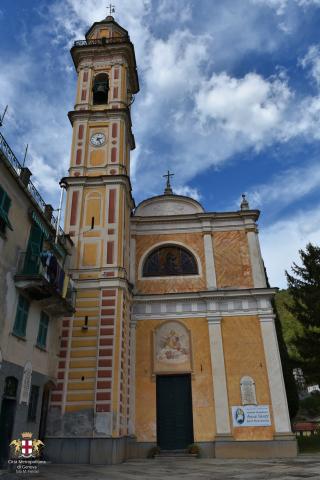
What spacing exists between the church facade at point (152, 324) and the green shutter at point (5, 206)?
6.20m

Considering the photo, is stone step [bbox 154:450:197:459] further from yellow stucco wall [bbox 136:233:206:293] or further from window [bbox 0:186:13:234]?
window [bbox 0:186:13:234]

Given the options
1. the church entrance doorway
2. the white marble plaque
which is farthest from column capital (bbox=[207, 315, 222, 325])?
the white marble plaque

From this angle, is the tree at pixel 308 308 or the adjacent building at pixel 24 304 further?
the tree at pixel 308 308

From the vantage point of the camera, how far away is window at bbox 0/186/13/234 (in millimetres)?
11664

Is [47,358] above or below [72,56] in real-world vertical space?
below

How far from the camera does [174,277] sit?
20.5 metres

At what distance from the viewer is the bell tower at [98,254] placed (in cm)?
1513

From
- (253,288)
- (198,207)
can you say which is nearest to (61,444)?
(253,288)

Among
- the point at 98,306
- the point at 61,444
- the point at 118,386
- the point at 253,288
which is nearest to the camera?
the point at 61,444

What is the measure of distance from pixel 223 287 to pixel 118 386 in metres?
7.34

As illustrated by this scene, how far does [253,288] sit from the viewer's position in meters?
19.3

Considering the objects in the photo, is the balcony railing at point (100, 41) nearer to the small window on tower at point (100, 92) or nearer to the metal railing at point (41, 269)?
the small window on tower at point (100, 92)

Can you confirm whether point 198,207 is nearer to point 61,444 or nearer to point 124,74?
point 124,74

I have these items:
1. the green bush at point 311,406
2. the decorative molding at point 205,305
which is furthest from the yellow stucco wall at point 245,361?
the green bush at point 311,406
